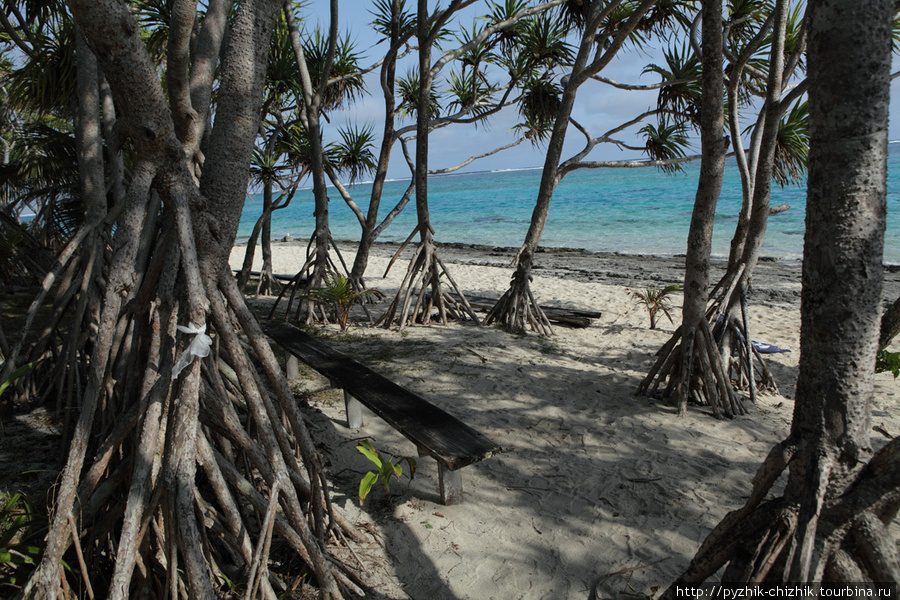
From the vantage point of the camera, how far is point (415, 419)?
2.61 metres

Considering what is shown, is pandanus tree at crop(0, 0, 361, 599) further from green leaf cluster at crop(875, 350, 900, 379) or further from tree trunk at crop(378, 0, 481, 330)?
tree trunk at crop(378, 0, 481, 330)

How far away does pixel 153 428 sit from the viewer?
1.73 meters

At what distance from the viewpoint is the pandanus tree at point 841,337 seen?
4.62 feet

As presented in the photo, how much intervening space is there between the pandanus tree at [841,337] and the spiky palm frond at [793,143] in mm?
3304

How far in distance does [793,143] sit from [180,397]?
4.82 m

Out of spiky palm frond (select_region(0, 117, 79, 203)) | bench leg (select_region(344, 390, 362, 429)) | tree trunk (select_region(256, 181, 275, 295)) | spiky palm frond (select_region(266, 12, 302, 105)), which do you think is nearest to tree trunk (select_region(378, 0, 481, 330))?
spiky palm frond (select_region(266, 12, 302, 105))

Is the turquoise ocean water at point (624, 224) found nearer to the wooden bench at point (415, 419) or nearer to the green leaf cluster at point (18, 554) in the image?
the wooden bench at point (415, 419)

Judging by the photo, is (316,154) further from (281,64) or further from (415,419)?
(415,419)

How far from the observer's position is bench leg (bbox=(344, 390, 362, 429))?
3202mm

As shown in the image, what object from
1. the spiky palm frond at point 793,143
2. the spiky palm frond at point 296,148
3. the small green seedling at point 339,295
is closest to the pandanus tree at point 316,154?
the small green seedling at point 339,295

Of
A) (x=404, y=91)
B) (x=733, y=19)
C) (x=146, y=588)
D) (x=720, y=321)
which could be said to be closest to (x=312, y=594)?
(x=146, y=588)

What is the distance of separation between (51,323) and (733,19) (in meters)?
5.68

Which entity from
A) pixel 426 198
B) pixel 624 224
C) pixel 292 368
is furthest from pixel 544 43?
pixel 624 224

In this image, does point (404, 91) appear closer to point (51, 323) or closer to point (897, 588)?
point (51, 323)
